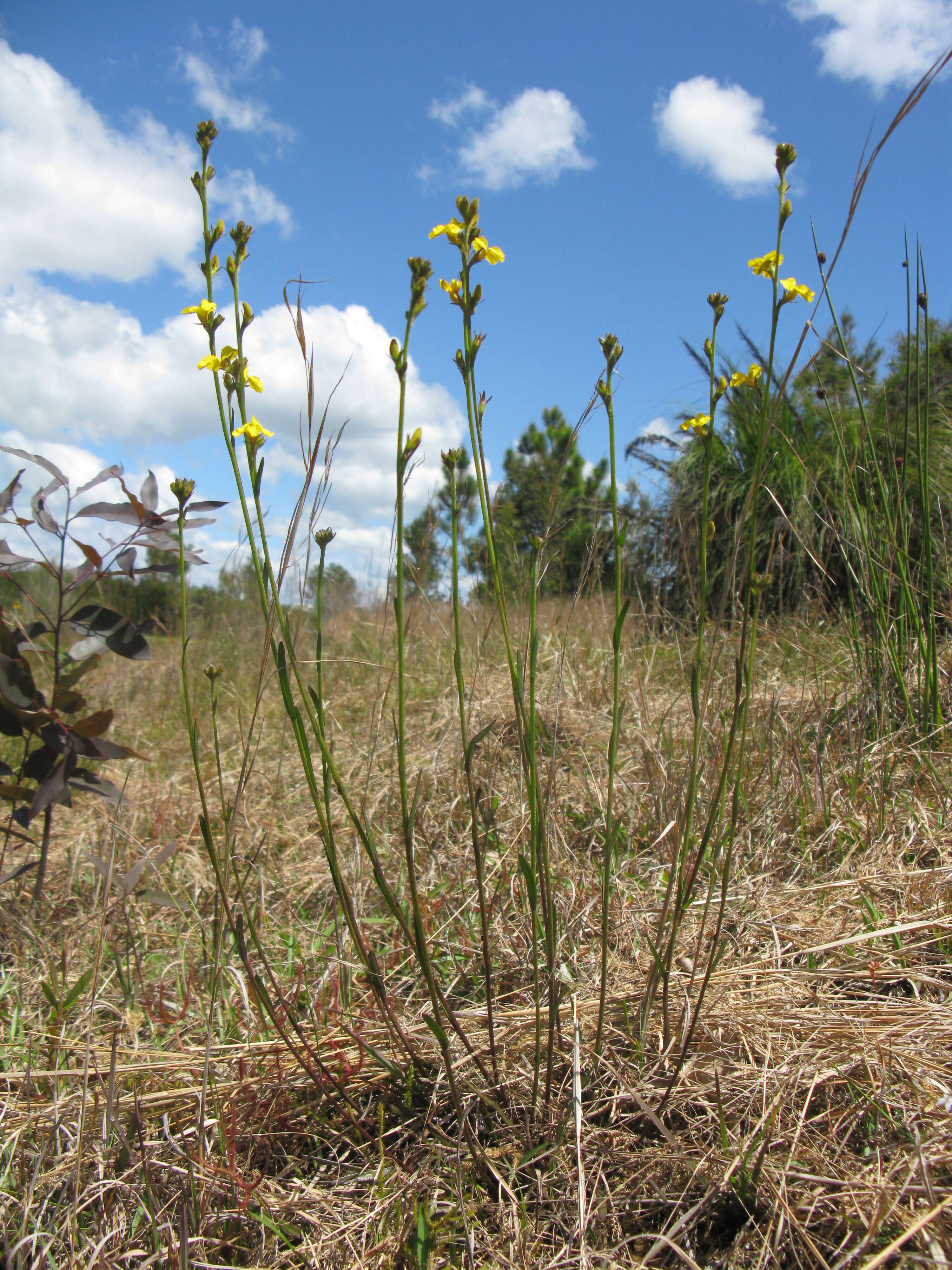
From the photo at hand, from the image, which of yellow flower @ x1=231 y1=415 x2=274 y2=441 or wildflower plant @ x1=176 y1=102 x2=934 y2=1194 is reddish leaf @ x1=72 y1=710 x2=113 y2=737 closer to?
wildflower plant @ x1=176 y1=102 x2=934 y2=1194

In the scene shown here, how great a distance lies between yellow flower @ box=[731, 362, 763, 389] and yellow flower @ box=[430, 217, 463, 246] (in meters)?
0.40

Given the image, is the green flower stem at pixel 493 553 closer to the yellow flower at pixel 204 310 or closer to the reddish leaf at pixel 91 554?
the yellow flower at pixel 204 310

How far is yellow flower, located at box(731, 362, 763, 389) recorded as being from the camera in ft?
3.05

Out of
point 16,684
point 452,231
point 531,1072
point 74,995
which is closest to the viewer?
point 452,231

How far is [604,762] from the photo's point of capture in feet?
7.10

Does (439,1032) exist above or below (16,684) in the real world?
below

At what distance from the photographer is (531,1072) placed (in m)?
1.03

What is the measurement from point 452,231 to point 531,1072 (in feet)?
3.77

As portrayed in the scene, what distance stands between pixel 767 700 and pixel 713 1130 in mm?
1851

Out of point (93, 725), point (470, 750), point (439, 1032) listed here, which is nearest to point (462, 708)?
point (470, 750)

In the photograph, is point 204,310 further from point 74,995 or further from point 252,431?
point 74,995

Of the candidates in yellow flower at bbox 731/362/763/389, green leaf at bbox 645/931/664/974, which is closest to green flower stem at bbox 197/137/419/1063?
green leaf at bbox 645/931/664/974

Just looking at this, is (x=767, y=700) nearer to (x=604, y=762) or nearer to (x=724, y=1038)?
(x=604, y=762)

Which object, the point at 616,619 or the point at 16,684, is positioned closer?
the point at 616,619
